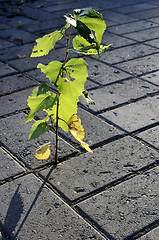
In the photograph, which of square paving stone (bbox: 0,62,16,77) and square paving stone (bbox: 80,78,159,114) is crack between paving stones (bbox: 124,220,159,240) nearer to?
square paving stone (bbox: 80,78,159,114)

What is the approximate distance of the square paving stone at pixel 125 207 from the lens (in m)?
2.31

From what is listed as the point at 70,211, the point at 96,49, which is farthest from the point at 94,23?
the point at 70,211

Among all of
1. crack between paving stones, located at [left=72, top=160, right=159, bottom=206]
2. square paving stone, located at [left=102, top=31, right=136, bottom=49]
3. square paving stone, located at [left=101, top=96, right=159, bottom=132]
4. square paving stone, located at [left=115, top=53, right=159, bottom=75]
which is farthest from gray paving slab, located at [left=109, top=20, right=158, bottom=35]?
crack between paving stones, located at [left=72, top=160, right=159, bottom=206]

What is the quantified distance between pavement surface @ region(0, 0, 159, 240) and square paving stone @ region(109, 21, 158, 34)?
3.17 ft

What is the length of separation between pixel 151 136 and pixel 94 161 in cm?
68

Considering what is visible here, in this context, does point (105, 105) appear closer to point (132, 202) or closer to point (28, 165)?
point (28, 165)

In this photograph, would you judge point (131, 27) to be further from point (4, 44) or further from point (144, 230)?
point (144, 230)

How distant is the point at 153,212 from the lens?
243 centimetres

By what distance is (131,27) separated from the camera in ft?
21.7

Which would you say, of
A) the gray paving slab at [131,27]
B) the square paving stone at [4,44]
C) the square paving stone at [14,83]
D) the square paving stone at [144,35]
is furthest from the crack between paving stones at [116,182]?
the gray paving slab at [131,27]

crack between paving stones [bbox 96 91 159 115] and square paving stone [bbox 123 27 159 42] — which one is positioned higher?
square paving stone [bbox 123 27 159 42]

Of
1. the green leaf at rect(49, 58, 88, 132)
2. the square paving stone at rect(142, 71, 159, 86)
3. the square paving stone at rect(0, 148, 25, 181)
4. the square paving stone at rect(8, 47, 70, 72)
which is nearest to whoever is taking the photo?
the green leaf at rect(49, 58, 88, 132)

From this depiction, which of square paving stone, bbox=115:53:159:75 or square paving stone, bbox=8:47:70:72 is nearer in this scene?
square paving stone, bbox=115:53:159:75

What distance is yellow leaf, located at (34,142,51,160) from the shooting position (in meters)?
2.81
